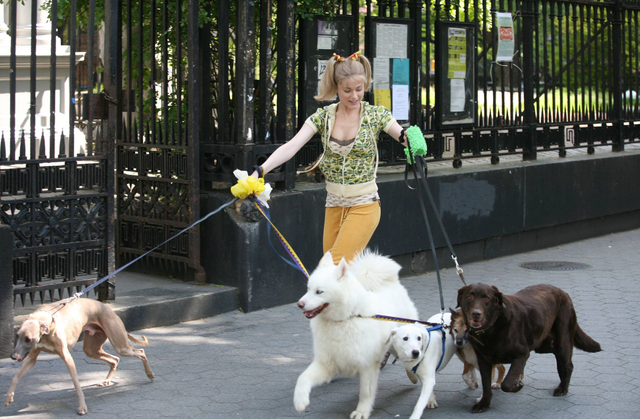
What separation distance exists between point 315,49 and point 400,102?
140 cm

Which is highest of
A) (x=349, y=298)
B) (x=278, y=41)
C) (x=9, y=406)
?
(x=278, y=41)

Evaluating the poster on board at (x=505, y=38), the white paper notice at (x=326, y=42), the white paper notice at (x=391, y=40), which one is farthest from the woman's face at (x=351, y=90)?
the poster on board at (x=505, y=38)

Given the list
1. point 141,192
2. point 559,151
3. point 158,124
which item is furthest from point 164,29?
point 559,151

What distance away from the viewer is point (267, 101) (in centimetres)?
796

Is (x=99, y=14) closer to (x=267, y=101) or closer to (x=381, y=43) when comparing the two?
(x=267, y=101)

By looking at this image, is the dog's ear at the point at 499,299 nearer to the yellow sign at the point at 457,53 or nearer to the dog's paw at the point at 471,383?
the dog's paw at the point at 471,383

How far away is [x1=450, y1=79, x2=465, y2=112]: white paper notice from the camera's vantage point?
10156 millimetres

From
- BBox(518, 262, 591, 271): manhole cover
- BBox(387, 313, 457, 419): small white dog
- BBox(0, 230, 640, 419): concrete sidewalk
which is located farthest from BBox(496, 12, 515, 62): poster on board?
BBox(387, 313, 457, 419): small white dog

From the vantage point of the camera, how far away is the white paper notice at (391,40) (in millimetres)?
9203

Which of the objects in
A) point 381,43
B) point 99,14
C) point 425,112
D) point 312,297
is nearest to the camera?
point 312,297

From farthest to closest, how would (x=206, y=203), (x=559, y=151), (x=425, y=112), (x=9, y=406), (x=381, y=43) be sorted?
(x=559, y=151)
(x=425, y=112)
(x=381, y=43)
(x=206, y=203)
(x=9, y=406)

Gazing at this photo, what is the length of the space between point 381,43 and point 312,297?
5078 mm

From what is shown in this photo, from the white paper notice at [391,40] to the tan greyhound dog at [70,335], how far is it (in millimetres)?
4943

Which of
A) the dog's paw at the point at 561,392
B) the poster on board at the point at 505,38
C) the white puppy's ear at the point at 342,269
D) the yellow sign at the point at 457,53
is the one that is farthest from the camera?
the poster on board at the point at 505,38
